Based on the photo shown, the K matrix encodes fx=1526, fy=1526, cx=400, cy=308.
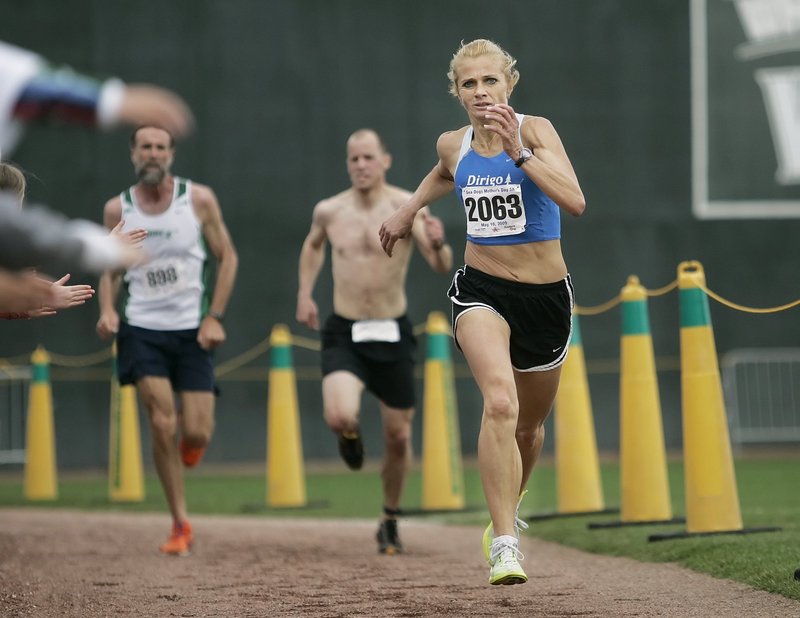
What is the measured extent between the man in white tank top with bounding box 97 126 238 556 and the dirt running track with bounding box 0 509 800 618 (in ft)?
2.72

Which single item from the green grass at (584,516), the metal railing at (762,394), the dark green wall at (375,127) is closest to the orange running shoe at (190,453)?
the green grass at (584,516)

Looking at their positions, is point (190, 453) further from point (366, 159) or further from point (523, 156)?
point (523, 156)

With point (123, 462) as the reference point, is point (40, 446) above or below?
above

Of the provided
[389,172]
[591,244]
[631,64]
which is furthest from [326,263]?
[631,64]

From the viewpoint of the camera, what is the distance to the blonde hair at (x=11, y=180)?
6.06m

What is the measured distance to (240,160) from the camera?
768 inches

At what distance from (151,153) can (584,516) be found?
397 cm

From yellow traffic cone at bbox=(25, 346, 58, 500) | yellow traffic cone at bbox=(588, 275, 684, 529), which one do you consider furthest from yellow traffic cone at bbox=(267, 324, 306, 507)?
yellow traffic cone at bbox=(588, 275, 684, 529)

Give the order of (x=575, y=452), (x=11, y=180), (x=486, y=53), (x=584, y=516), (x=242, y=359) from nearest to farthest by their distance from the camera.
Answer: (x=11, y=180) → (x=486, y=53) → (x=584, y=516) → (x=575, y=452) → (x=242, y=359)

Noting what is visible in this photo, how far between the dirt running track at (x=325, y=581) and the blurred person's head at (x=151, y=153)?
2.44m

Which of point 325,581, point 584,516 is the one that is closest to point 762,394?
point 584,516

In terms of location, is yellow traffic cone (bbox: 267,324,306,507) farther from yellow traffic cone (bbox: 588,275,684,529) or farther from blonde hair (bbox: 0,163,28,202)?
blonde hair (bbox: 0,163,28,202)

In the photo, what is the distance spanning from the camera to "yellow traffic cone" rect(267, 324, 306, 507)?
13.7 m

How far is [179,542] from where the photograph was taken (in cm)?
964
